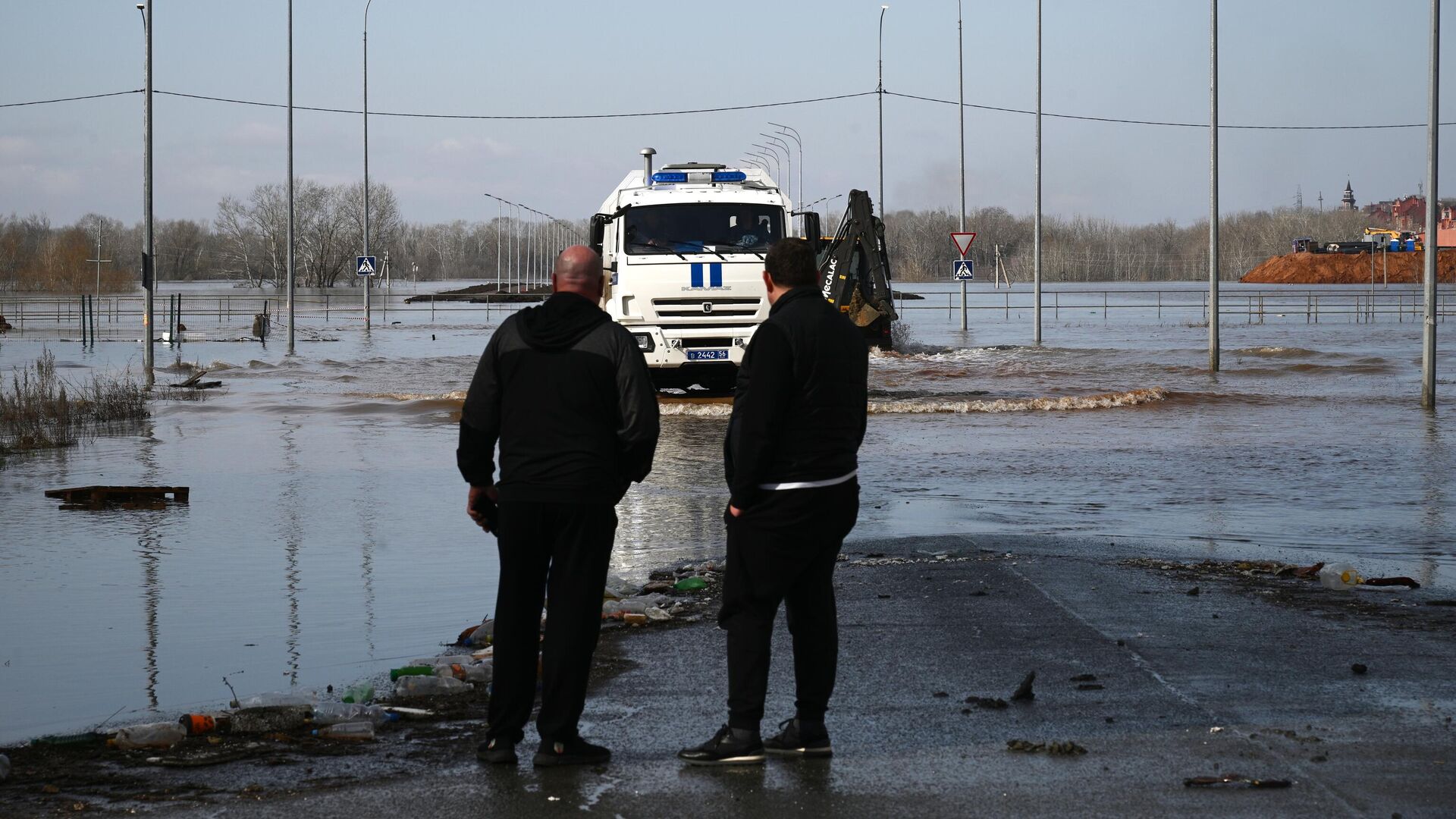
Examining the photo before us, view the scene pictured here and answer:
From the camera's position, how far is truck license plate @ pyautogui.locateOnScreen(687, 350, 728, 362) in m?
20.9

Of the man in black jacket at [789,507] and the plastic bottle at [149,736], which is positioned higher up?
the man in black jacket at [789,507]

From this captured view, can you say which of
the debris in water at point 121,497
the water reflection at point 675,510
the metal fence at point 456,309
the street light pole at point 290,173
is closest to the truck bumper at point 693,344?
the water reflection at point 675,510

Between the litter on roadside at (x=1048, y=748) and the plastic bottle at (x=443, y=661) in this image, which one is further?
the plastic bottle at (x=443, y=661)

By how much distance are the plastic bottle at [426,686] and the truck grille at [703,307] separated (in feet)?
47.0

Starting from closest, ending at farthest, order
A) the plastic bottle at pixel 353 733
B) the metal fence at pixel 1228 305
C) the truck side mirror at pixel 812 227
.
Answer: the plastic bottle at pixel 353 733, the truck side mirror at pixel 812 227, the metal fence at pixel 1228 305

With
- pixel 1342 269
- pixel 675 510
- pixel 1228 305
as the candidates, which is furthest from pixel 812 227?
pixel 1342 269

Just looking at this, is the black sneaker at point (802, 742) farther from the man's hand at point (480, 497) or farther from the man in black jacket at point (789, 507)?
the man's hand at point (480, 497)

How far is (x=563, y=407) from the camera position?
5320 millimetres

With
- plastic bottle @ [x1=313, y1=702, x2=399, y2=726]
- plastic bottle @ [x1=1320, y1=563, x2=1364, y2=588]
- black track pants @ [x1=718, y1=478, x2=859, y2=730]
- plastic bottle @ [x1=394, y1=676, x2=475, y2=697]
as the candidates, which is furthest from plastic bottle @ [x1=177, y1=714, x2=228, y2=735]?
plastic bottle @ [x1=1320, y1=563, x2=1364, y2=588]

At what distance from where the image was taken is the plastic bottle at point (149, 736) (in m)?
5.71

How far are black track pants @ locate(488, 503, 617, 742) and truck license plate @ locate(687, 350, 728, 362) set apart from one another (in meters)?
15.4

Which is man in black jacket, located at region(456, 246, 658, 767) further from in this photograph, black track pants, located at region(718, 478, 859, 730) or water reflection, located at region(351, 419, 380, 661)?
water reflection, located at region(351, 419, 380, 661)

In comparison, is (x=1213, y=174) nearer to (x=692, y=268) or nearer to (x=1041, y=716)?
(x=692, y=268)

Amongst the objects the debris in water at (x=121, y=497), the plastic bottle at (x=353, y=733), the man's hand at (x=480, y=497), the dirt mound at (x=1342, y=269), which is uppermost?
the dirt mound at (x=1342, y=269)
